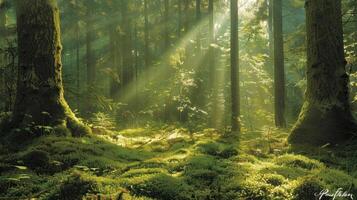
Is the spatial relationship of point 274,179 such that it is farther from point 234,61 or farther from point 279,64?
point 279,64

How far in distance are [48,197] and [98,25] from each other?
2580 centimetres

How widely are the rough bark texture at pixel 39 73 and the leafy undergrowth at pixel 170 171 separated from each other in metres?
0.76

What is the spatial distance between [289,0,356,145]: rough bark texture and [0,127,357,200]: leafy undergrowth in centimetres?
54

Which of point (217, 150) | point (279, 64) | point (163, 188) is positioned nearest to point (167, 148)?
point (217, 150)

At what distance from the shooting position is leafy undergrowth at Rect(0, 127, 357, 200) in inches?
228

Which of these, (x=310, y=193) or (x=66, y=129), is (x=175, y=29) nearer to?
(x=66, y=129)

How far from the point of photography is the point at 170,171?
23.8 ft

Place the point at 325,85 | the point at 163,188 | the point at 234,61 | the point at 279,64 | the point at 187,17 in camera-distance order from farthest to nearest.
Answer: the point at 187,17 → the point at 279,64 → the point at 234,61 → the point at 325,85 → the point at 163,188

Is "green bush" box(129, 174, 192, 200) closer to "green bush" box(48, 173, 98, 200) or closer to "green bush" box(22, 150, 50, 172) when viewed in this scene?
"green bush" box(48, 173, 98, 200)

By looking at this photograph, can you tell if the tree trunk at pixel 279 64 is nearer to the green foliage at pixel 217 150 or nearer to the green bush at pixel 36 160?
the green foliage at pixel 217 150

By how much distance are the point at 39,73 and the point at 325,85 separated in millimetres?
7546

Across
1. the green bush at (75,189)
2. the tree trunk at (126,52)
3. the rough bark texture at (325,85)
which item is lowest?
the green bush at (75,189)

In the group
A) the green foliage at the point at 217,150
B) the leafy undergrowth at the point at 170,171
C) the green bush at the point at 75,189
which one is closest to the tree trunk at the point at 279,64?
the leafy undergrowth at the point at 170,171

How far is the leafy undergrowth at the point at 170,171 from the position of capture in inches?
228
